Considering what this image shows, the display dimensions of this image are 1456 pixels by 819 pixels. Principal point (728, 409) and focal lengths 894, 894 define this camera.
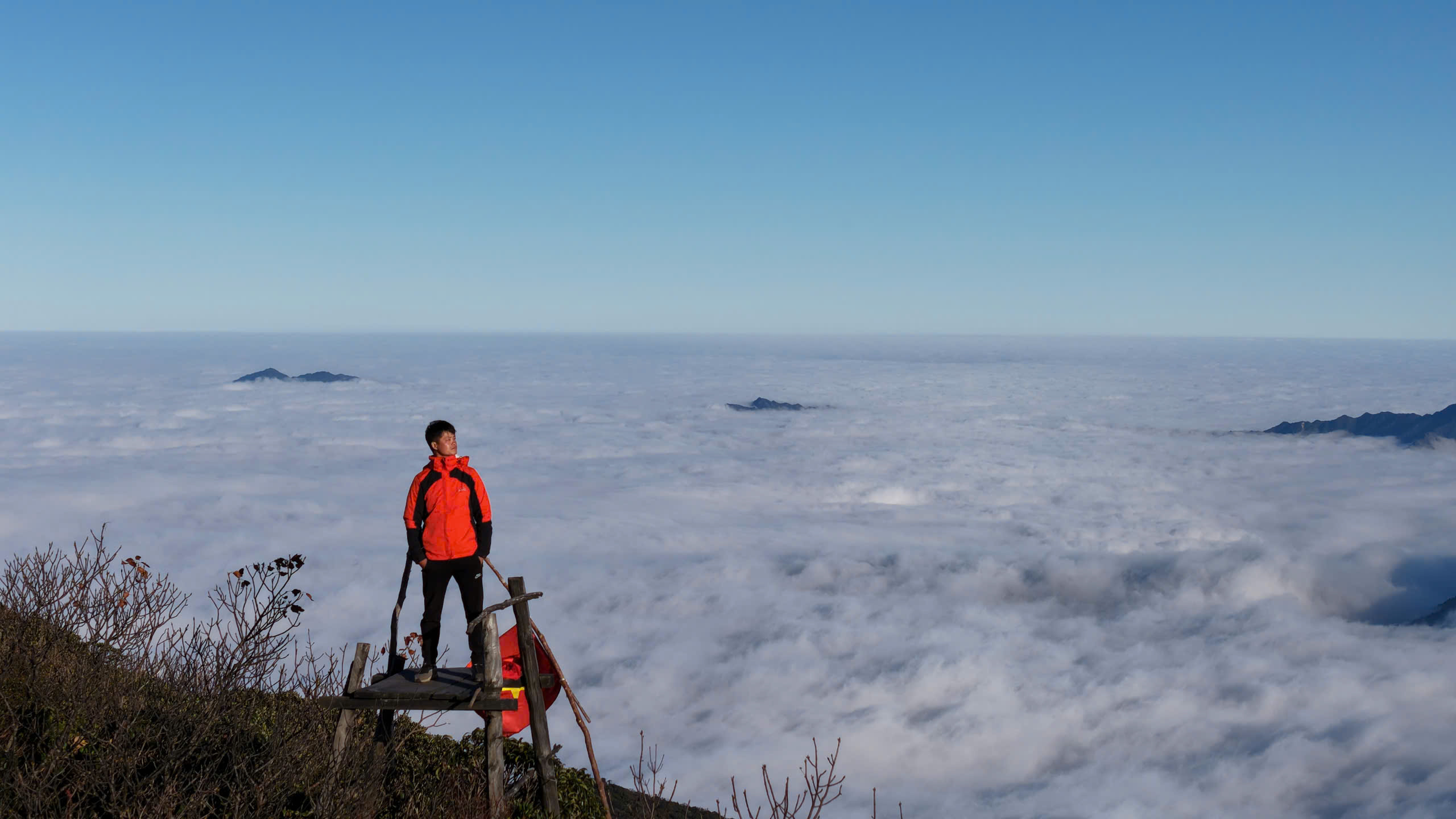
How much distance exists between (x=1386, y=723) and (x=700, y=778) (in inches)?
3406

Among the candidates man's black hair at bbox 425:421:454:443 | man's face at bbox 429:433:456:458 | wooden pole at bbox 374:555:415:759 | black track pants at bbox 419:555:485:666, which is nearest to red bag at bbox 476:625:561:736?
black track pants at bbox 419:555:485:666

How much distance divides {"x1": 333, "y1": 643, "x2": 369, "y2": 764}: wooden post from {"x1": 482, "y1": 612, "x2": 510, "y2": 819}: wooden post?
1144 millimetres

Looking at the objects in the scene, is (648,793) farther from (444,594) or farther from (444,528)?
(444,528)

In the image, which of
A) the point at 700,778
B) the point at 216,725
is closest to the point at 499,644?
the point at 216,725

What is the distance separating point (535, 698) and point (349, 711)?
1935 millimetres

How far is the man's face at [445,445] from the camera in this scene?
8141 millimetres

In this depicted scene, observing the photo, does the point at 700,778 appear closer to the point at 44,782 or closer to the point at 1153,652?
the point at 1153,652

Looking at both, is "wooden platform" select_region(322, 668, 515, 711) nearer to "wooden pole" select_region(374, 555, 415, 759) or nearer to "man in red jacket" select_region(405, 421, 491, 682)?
"man in red jacket" select_region(405, 421, 491, 682)

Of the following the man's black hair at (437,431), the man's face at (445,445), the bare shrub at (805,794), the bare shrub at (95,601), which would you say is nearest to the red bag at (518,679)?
the man's face at (445,445)

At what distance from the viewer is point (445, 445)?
8172 mm

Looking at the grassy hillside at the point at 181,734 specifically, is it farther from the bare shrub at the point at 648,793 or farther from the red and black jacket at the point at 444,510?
the red and black jacket at the point at 444,510

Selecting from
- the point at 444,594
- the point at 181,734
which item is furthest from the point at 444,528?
the point at 181,734

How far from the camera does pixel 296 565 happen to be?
384 inches

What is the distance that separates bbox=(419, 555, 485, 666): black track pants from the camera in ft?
26.9
